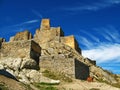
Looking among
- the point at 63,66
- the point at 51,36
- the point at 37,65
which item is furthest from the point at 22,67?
the point at 51,36

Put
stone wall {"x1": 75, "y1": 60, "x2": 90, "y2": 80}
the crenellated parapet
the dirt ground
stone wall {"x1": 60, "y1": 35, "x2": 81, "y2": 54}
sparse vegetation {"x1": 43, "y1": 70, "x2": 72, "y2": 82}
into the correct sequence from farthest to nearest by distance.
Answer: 1. the crenellated parapet
2. stone wall {"x1": 60, "y1": 35, "x2": 81, "y2": 54}
3. stone wall {"x1": 75, "y1": 60, "x2": 90, "y2": 80}
4. sparse vegetation {"x1": 43, "y1": 70, "x2": 72, "y2": 82}
5. the dirt ground

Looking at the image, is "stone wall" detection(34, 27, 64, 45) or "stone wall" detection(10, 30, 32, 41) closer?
"stone wall" detection(34, 27, 64, 45)

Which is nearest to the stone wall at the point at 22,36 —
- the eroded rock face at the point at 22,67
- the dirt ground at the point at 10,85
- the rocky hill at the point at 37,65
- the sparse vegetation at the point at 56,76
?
the rocky hill at the point at 37,65

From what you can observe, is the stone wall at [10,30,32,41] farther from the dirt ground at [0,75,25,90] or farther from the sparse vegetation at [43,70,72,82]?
the dirt ground at [0,75,25,90]

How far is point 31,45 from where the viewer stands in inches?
1249

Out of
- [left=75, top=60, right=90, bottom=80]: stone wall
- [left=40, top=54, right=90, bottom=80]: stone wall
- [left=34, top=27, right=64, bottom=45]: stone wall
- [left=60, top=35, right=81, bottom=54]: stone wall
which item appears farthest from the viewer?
[left=34, top=27, right=64, bottom=45]: stone wall

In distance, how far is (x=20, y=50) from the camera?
104 ft

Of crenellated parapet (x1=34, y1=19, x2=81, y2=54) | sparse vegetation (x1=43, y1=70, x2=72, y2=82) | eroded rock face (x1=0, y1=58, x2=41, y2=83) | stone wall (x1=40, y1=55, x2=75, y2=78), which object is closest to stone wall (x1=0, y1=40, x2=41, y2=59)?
eroded rock face (x1=0, y1=58, x2=41, y2=83)

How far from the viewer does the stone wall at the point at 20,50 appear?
3138 centimetres

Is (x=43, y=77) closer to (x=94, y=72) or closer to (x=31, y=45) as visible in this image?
(x=31, y=45)

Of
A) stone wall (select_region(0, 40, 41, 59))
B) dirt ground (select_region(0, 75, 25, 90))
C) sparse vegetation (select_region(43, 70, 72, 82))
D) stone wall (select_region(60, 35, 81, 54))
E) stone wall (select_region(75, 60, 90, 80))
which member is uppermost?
stone wall (select_region(60, 35, 81, 54))

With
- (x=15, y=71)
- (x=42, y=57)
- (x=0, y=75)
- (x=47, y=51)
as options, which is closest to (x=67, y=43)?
(x=47, y=51)

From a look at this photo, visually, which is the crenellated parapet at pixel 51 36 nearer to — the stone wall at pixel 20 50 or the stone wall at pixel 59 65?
the stone wall at pixel 20 50

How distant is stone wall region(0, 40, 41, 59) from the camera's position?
31.4 meters
